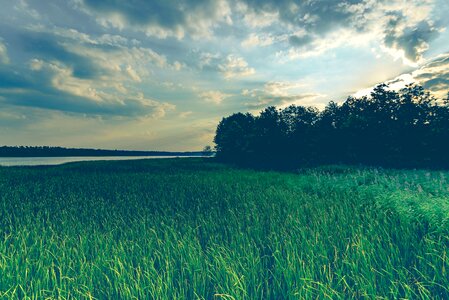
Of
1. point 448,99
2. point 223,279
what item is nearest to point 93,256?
point 223,279

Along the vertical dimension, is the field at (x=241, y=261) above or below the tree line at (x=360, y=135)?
below

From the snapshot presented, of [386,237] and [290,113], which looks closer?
[386,237]

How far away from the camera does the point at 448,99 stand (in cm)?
3381

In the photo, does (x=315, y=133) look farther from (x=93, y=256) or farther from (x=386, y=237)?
(x=93, y=256)

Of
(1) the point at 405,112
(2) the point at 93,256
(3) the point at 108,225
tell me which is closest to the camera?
(2) the point at 93,256

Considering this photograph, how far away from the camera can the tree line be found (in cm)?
3225

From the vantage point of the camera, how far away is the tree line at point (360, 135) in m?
32.2

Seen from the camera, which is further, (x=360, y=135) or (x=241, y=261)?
(x=360, y=135)

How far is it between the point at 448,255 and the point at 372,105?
37.1 metres

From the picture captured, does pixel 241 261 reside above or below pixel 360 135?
below

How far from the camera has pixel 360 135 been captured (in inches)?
1369

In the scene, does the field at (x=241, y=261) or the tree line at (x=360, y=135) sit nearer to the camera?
the field at (x=241, y=261)

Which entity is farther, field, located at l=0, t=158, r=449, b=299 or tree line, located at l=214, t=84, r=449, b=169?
tree line, located at l=214, t=84, r=449, b=169

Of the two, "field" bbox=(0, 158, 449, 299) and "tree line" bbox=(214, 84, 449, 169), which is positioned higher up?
"tree line" bbox=(214, 84, 449, 169)
